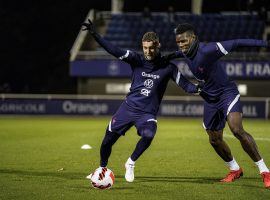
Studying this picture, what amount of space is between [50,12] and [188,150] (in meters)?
31.4

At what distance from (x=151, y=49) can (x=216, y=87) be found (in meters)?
1.11

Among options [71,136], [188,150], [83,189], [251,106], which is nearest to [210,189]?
[83,189]

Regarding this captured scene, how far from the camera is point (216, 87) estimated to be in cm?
866

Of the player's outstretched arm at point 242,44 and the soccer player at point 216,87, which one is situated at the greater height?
the player's outstretched arm at point 242,44

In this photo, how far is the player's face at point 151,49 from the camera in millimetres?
8328

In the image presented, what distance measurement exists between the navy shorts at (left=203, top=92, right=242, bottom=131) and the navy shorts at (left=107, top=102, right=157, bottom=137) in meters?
0.82

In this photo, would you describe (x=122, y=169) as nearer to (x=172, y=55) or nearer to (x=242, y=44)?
(x=172, y=55)

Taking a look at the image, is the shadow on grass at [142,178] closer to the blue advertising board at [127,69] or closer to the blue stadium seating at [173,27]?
the blue advertising board at [127,69]

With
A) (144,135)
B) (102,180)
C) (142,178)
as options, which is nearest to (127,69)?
(142,178)

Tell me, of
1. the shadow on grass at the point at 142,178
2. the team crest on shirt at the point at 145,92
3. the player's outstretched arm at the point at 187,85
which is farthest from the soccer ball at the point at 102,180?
the player's outstretched arm at the point at 187,85

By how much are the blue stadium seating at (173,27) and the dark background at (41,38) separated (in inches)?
349

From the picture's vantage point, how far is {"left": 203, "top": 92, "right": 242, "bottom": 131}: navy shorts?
28.0 ft

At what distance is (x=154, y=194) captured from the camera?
7.70 meters

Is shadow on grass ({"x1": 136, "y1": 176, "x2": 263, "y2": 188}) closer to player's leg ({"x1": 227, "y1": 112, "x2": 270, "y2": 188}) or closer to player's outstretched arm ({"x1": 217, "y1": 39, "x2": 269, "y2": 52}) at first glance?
player's leg ({"x1": 227, "y1": 112, "x2": 270, "y2": 188})
